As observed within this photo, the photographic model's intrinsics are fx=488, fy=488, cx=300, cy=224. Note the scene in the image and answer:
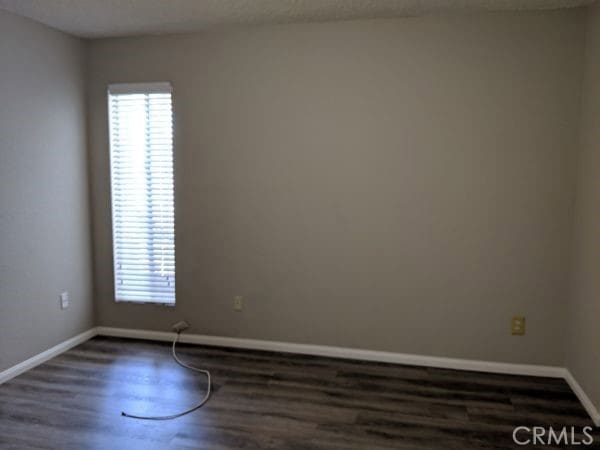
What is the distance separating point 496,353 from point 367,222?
130 centimetres

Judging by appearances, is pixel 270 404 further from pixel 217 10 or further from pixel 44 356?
pixel 217 10

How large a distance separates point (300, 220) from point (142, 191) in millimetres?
1345

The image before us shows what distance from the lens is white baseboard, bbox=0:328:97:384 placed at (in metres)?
3.31

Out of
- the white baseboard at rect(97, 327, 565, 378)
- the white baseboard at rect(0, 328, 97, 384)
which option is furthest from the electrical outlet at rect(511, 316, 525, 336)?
the white baseboard at rect(0, 328, 97, 384)

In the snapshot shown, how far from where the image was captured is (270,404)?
118 inches

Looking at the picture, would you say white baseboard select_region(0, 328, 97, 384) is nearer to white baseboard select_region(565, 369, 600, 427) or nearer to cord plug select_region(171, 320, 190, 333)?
cord plug select_region(171, 320, 190, 333)

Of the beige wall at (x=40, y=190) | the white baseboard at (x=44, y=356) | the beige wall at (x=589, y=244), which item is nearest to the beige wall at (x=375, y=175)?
the beige wall at (x=589, y=244)

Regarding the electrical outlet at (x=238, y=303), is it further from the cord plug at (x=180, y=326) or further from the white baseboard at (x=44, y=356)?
the white baseboard at (x=44, y=356)

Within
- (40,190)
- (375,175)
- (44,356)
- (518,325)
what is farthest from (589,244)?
(44,356)

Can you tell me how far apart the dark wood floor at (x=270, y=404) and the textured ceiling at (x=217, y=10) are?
2.46 meters

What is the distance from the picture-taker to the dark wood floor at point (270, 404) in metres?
2.60

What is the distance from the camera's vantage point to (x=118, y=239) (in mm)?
4102

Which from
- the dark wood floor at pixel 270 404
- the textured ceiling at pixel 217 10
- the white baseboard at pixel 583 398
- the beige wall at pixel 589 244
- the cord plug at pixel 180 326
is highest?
the textured ceiling at pixel 217 10

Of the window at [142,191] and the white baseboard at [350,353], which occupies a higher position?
the window at [142,191]
